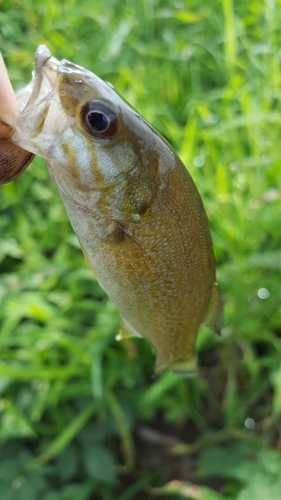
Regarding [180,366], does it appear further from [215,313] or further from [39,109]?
[39,109]

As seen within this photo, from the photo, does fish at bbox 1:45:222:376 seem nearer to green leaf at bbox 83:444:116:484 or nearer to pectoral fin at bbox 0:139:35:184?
pectoral fin at bbox 0:139:35:184

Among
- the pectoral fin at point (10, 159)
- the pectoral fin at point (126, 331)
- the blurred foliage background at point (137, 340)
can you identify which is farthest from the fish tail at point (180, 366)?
the pectoral fin at point (10, 159)

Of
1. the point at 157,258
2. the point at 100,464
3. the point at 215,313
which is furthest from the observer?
the point at 100,464

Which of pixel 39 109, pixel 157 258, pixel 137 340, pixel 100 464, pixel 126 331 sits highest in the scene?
pixel 39 109

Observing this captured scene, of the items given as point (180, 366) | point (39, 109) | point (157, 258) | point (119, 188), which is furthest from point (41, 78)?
point (180, 366)

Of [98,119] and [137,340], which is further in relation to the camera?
[137,340]

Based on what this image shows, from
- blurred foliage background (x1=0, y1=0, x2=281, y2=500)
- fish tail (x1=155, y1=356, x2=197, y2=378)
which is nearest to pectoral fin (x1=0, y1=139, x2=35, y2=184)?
fish tail (x1=155, y1=356, x2=197, y2=378)

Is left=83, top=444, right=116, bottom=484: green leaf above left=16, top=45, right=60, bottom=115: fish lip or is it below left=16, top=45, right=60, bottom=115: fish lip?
below
